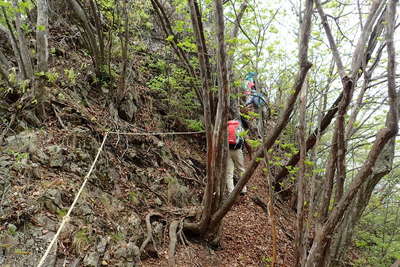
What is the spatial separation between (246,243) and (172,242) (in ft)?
6.37

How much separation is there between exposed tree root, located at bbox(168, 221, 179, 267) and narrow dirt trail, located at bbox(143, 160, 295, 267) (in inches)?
5.3

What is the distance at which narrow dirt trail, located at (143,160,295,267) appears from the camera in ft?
13.8

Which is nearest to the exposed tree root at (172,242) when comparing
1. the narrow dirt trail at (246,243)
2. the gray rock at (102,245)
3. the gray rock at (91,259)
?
the narrow dirt trail at (246,243)

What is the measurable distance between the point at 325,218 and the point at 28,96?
4.42m

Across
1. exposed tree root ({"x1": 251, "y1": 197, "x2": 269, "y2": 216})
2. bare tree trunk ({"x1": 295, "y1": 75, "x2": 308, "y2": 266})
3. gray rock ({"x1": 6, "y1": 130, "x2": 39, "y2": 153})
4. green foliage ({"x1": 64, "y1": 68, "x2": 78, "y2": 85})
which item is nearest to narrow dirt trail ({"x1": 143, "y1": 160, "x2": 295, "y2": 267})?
exposed tree root ({"x1": 251, "y1": 197, "x2": 269, "y2": 216})

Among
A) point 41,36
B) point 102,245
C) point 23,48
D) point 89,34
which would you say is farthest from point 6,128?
point 89,34

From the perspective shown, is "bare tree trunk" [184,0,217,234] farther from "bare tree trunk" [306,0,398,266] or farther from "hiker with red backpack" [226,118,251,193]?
"bare tree trunk" [306,0,398,266]

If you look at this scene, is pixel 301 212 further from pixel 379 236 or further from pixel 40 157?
pixel 379 236

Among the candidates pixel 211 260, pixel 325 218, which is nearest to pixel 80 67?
pixel 211 260

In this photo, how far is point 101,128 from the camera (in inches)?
192

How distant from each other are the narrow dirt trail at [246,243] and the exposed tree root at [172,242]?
0.13 m

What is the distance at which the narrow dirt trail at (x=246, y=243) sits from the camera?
422 cm

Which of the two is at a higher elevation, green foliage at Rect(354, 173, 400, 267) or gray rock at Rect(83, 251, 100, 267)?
green foliage at Rect(354, 173, 400, 267)

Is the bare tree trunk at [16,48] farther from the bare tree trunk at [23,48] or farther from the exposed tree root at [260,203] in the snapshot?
the exposed tree root at [260,203]
